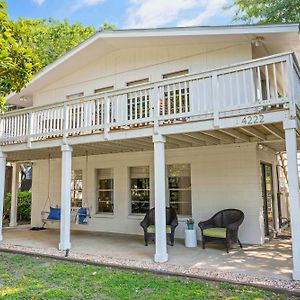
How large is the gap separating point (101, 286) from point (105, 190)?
6.11m

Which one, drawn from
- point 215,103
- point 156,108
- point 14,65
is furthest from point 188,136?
point 14,65

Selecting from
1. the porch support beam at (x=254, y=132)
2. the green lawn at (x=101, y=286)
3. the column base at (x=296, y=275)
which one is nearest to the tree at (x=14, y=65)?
the green lawn at (x=101, y=286)

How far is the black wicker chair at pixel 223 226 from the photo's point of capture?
7.33 m

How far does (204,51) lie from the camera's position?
8992 millimetres

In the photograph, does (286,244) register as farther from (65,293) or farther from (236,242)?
(65,293)

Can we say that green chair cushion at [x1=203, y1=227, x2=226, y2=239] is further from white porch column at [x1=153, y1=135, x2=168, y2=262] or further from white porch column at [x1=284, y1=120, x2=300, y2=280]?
white porch column at [x1=284, y1=120, x2=300, y2=280]

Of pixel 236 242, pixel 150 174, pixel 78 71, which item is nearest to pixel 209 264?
pixel 236 242

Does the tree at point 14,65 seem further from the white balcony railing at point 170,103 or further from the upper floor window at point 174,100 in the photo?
the upper floor window at point 174,100

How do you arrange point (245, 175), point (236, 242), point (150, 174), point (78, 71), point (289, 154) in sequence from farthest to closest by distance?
1. point (78, 71)
2. point (150, 174)
3. point (245, 175)
4. point (236, 242)
5. point (289, 154)

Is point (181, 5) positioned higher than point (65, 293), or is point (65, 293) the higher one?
point (181, 5)

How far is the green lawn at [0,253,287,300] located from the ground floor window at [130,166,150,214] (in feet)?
13.5

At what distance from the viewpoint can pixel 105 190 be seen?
36.8 ft

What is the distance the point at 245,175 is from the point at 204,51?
12.3 ft

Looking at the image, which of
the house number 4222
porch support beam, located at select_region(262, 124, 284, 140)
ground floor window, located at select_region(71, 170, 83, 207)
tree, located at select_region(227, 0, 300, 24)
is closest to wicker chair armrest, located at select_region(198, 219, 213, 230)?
porch support beam, located at select_region(262, 124, 284, 140)
